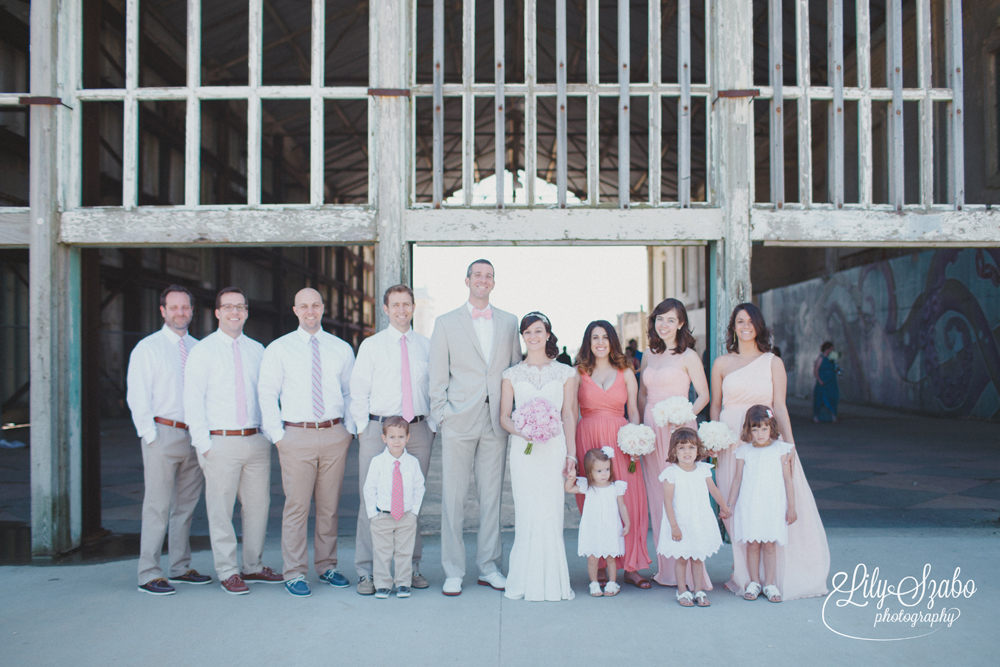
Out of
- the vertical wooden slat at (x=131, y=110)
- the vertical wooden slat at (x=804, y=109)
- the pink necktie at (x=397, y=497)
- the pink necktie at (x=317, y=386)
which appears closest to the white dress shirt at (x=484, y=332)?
the pink necktie at (x=397, y=497)

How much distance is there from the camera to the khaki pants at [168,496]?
4352mm

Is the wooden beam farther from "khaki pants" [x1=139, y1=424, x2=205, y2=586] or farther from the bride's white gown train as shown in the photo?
the bride's white gown train

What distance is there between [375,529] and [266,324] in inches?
752

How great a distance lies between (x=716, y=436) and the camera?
415 centimetres

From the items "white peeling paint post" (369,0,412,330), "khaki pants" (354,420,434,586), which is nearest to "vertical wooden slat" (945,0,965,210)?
"white peeling paint post" (369,0,412,330)

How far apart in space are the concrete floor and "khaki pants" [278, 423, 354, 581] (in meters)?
0.26

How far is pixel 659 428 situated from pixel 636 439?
428mm

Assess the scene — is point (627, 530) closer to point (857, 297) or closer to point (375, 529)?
point (375, 529)

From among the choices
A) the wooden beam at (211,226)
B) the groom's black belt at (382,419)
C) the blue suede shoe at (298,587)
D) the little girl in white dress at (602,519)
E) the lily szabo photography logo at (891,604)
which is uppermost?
the wooden beam at (211,226)

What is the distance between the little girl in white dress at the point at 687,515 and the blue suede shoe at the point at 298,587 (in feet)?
6.93

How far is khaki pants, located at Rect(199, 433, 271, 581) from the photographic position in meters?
4.31

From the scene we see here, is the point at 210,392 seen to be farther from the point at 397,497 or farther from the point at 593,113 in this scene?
the point at 593,113

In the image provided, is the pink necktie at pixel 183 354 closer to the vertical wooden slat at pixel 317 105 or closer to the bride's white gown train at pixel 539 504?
the vertical wooden slat at pixel 317 105

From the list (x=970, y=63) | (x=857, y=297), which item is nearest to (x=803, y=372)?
(x=857, y=297)
